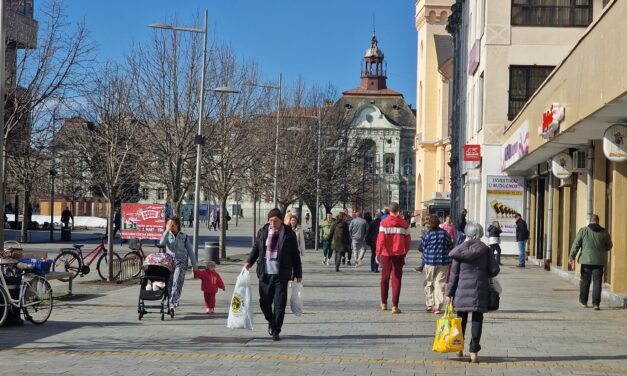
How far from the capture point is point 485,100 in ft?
132

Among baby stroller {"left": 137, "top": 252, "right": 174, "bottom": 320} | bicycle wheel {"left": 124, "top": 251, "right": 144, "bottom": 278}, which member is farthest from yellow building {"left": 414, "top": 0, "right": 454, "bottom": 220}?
baby stroller {"left": 137, "top": 252, "right": 174, "bottom": 320}

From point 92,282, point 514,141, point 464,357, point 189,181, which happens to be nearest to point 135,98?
point 189,181

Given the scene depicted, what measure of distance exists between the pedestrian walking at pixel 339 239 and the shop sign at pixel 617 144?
13765mm

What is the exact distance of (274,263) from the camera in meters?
13.5

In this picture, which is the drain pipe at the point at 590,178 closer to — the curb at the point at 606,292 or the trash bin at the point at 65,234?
the curb at the point at 606,292

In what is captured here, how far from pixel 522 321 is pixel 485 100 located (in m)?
24.9

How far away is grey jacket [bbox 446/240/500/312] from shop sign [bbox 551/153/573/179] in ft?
49.6

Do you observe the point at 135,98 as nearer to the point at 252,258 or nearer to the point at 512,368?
the point at 252,258

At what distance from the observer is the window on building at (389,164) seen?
12965 centimetres

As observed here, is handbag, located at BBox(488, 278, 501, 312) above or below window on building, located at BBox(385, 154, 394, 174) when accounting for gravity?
below

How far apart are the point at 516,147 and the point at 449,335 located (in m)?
21.4

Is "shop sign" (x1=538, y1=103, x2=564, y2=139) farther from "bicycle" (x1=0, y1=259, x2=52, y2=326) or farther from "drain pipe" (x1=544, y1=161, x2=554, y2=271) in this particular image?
"bicycle" (x1=0, y1=259, x2=52, y2=326)

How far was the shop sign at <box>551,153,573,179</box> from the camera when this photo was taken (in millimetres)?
26438

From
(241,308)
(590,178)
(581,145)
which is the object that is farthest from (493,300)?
(581,145)
